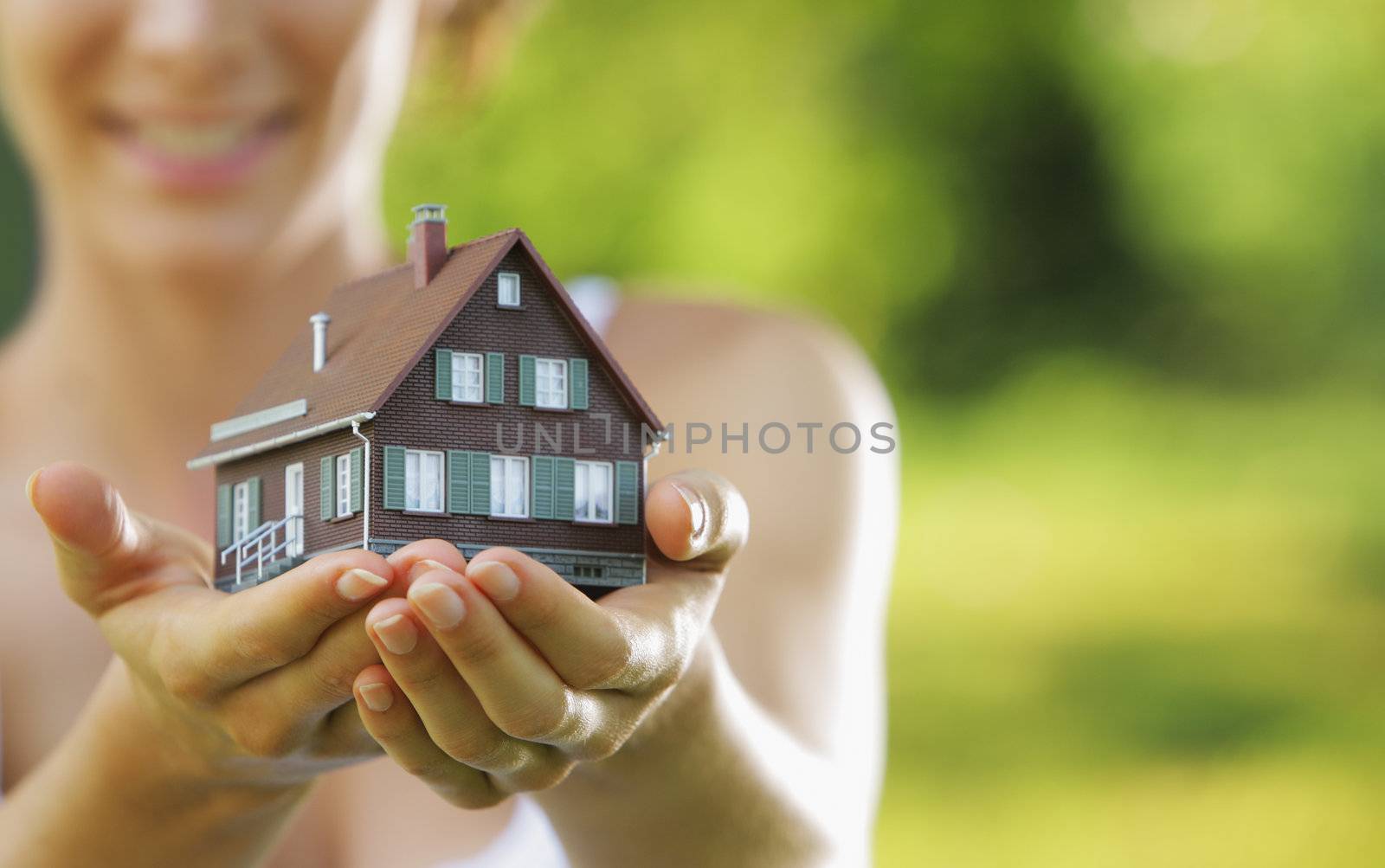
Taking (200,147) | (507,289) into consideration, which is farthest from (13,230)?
(507,289)

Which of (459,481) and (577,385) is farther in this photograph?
(577,385)

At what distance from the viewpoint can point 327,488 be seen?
2.73 m

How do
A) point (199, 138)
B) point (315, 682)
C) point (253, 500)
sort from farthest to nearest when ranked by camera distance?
1. point (199, 138)
2. point (253, 500)
3. point (315, 682)

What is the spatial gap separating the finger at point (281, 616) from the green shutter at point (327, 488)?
27cm

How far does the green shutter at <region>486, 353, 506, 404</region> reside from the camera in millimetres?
2777

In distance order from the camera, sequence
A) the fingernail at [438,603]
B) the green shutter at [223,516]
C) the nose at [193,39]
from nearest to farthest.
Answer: the fingernail at [438,603]
the green shutter at [223,516]
the nose at [193,39]

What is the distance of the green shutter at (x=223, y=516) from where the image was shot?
9.88ft

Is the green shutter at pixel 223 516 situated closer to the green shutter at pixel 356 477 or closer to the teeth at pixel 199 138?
the green shutter at pixel 356 477

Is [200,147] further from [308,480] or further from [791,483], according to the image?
[791,483]

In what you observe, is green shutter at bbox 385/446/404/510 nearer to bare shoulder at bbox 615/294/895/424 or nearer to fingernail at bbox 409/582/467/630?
fingernail at bbox 409/582/467/630

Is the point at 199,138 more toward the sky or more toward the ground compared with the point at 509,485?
more toward the sky

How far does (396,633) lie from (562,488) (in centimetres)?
69

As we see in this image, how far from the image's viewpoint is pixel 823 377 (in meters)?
5.04
